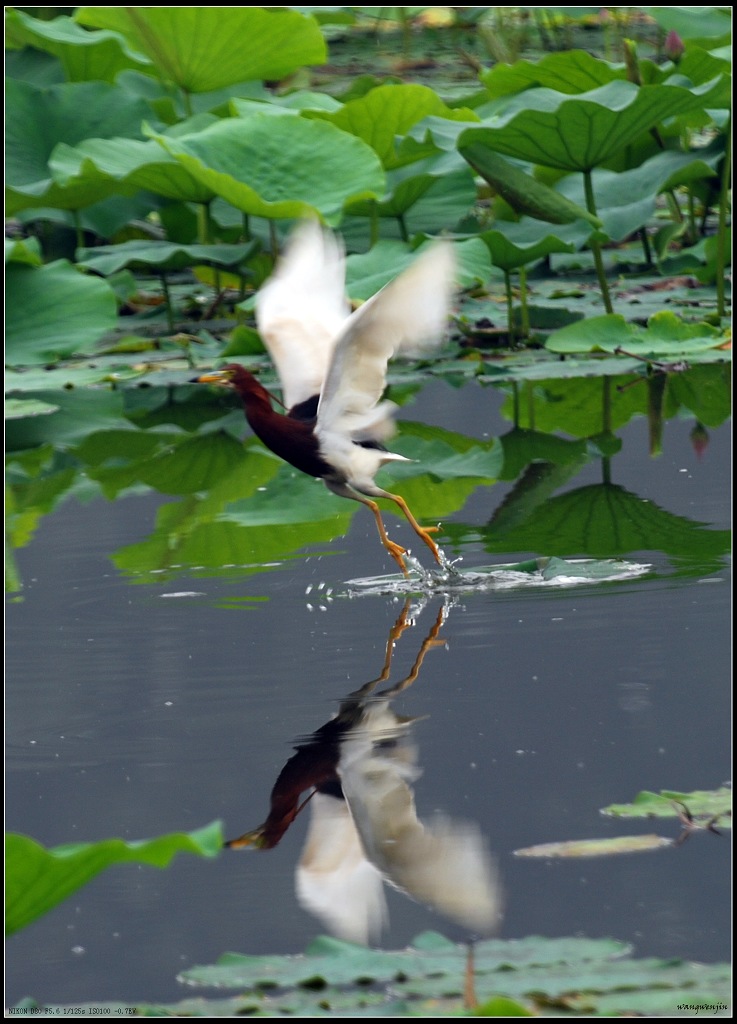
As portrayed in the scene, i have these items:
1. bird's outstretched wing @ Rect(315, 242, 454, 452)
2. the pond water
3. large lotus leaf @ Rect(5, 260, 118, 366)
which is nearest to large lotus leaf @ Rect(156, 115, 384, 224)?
large lotus leaf @ Rect(5, 260, 118, 366)

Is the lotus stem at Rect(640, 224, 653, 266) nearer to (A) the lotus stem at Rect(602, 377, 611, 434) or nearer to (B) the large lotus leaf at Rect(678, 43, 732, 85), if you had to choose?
(B) the large lotus leaf at Rect(678, 43, 732, 85)

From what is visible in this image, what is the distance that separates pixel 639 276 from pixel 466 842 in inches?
284

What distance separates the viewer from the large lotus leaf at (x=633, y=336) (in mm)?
6781

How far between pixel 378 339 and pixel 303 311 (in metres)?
0.77

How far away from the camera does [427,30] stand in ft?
52.9

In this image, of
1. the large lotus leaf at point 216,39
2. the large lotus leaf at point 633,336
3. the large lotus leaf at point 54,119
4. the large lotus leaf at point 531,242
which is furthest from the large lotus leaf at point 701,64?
the large lotus leaf at point 54,119

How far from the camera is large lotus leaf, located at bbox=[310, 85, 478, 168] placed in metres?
7.48

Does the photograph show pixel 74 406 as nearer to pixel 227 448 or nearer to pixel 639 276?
pixel 227 448

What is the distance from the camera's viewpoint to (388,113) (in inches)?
300

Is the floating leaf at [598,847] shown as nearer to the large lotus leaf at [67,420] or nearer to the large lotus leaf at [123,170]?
the large lotus leaf at [67,420]

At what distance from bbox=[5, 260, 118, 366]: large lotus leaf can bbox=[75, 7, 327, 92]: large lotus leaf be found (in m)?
1.51

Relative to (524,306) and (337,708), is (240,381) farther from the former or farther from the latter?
(524,306)

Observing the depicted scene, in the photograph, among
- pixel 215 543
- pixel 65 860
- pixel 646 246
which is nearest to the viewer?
pixel 65 860

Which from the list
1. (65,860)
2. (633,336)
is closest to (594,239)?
(633,336)
